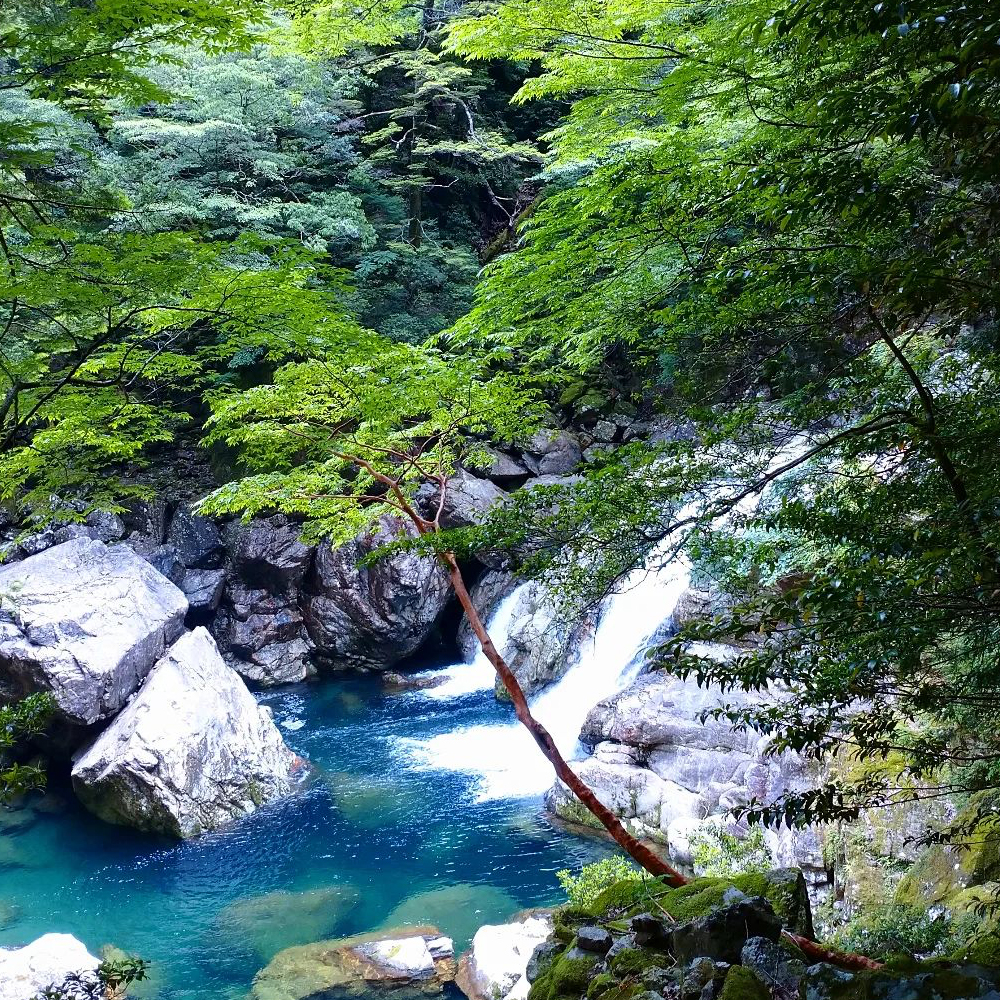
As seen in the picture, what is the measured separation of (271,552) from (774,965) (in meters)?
15.0

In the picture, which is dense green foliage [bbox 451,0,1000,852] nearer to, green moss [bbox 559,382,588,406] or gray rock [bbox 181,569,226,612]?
green moss [bbox 559,382,588,406]

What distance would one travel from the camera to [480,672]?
16688 millimetres

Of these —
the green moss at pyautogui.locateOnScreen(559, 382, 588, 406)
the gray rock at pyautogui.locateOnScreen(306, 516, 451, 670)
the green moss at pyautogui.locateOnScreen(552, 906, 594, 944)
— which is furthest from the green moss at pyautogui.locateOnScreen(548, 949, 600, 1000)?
the green moss at pyautogui.locateOnScreen(559, 382, 588, 406)

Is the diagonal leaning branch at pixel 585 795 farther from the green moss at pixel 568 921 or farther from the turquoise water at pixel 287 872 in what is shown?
the turquoise water at pixel 287 872

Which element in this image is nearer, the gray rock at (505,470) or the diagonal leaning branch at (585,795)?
A: the diagonal leaning branch at (585,795)

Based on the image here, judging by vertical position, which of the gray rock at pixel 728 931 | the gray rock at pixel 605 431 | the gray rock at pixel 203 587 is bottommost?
the gray rock at pixel 728 931

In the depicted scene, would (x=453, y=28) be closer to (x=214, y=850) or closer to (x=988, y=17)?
(x=988, y=17)

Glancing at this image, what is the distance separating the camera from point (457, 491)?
16484 mm

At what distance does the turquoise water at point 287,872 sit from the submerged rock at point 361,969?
0.91ft

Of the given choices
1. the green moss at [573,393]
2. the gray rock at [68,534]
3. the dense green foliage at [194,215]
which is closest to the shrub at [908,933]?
the dense green foliage at [194,215]

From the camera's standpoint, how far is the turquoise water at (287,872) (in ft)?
29.8

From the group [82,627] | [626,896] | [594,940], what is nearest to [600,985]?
[594,940]

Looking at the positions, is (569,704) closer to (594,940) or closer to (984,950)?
(594,940)

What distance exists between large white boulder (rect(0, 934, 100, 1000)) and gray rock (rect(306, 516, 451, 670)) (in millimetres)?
9192
